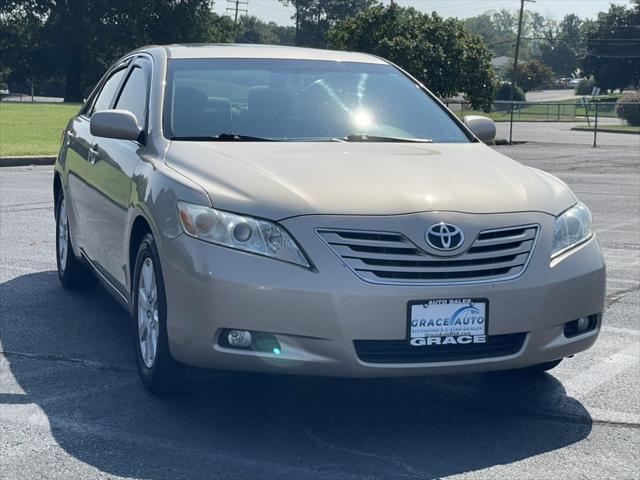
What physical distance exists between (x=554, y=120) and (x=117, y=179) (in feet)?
199

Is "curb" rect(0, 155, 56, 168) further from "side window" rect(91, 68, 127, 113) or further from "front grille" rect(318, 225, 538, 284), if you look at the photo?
"front grille" rect(318, 225, 538, 284)

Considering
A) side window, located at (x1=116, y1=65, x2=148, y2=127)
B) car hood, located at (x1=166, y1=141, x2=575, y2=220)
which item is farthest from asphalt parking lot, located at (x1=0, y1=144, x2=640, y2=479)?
side window, located at (x1=116, y1=65, x2=148, y2=127)

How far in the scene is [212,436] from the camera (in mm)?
4727

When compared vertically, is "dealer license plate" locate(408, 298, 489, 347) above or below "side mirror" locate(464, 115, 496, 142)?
below

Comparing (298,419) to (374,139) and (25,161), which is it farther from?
(25,161)

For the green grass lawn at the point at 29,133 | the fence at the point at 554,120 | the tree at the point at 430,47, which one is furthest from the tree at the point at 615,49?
the green grass lawn at the point at 29,133

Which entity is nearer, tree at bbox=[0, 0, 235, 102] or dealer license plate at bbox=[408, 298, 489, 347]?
dealer license plate at bbox=[408, 298, 489, 347]

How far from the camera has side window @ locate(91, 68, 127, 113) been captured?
7.28 m

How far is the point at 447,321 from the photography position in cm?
461

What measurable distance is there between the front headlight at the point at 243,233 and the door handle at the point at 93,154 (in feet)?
6.86

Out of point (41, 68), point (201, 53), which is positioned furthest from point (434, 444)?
point (41, 68)

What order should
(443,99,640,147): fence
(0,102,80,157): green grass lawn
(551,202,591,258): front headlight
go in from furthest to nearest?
(443,99,640,147): fence → (0,102,80,157): green grass lawn → (551,202,591,258): front headlight

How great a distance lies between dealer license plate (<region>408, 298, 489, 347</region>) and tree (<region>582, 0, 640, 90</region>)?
317 ft

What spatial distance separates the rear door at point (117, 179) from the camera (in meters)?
5.85
